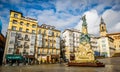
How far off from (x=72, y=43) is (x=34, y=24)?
2240 centimetres

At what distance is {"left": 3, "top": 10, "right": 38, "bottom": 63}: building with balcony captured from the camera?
38.5 meters

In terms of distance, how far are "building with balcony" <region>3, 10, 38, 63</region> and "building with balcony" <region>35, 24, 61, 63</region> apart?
2.38m

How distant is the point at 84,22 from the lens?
33.1m

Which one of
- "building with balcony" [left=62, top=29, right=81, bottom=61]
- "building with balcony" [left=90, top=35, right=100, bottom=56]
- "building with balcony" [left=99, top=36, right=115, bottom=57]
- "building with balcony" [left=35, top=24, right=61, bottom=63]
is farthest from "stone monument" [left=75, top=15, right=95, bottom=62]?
"building with balcony" [left=99, top=36, right=115, bottom=57]

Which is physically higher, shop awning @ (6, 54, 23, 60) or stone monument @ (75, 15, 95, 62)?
stone monument @ (75, 15, 95, 62)

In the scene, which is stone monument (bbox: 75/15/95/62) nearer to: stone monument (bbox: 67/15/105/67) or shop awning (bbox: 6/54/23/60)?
stone monument (bbox: 67/15/105/67)

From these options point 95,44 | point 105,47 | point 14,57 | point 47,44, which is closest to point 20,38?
point 14,57

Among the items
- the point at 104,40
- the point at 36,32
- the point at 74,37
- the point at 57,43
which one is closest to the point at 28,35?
the point at 36,32

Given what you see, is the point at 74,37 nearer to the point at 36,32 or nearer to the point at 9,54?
the point at 36,32

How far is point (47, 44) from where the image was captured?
47469 mm

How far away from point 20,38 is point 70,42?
25469 mm

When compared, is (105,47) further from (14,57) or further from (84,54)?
(14,57)

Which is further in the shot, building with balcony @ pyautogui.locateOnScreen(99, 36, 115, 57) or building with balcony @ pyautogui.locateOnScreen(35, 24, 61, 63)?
building with balcony @ pyautogui.locateOnScreen(99, 36, 115, 57)

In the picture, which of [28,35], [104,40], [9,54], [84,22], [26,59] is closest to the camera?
Result: [84,22]
